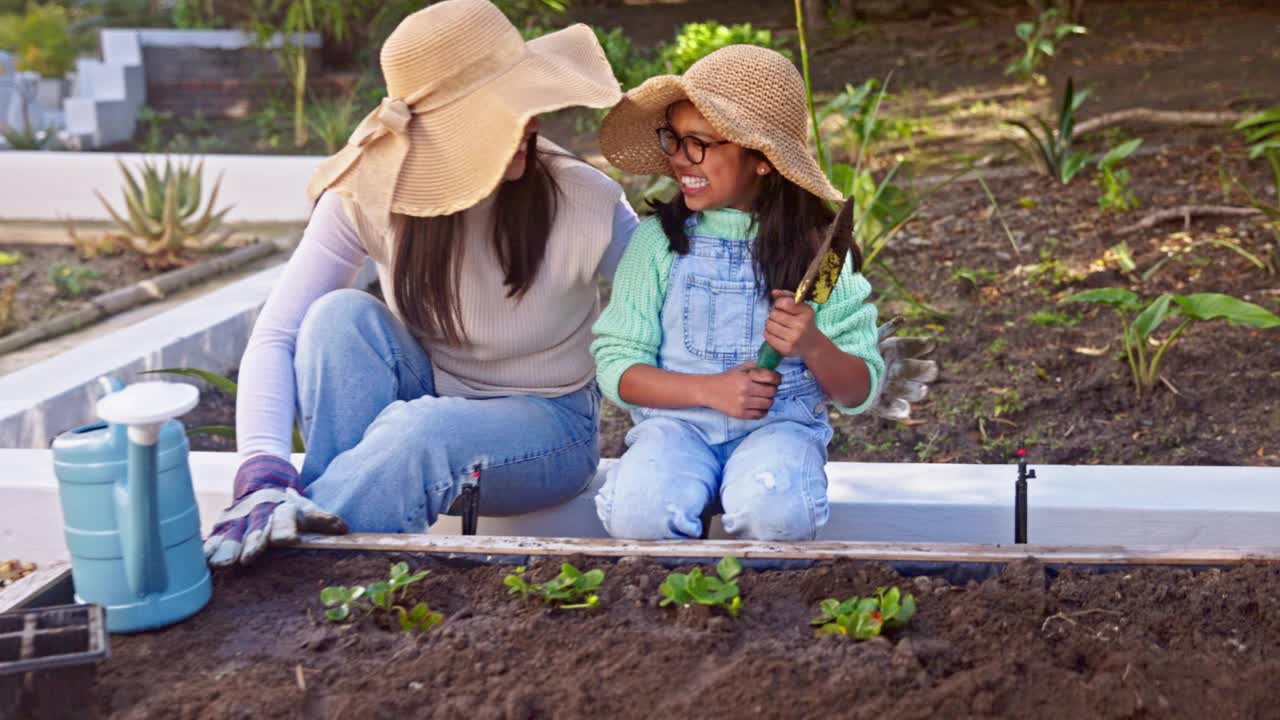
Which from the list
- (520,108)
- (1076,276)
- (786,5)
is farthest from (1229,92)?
(520,108)

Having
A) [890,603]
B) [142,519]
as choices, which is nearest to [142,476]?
[142,519]

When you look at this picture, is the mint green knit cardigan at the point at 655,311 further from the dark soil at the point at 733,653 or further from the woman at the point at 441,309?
the dark soil at the point at 733,653

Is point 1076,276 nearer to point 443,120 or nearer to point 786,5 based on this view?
point 443,120

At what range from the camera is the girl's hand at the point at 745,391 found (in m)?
1.95

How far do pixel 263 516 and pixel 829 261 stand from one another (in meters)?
0.89

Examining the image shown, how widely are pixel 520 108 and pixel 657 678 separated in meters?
0.89

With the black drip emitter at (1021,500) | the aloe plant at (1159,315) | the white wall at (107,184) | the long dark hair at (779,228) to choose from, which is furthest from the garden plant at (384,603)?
the white wall at (107,184)

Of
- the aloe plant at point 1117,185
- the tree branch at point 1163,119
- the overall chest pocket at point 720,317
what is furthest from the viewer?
the tree branch at point 1163,119

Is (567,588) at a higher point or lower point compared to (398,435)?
lower

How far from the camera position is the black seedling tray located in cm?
134

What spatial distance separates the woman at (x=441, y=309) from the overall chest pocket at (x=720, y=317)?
21 cm

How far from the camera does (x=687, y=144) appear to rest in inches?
81.7

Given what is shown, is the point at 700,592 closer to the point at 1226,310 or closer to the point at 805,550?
the point at 805,550

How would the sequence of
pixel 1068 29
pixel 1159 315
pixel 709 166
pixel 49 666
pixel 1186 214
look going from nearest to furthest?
pixel 49 666 < pixel 709 166 < pixel 1159 315 < pixel 1186 214 < pixel 1068 29
